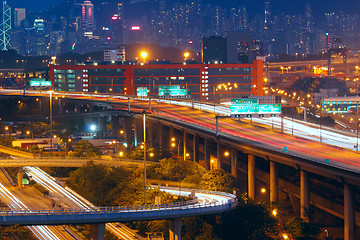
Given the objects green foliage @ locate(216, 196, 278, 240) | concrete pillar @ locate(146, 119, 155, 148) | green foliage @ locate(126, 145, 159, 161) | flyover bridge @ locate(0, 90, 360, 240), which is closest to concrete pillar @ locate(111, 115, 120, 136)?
Answer: concrete pillar @ locate(146, 119, 155, 148)

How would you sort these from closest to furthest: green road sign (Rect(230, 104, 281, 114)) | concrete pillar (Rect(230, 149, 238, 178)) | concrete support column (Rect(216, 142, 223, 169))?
concrete pillar (Rect(230, 149, 238, 178))
concrete support column (Rect(216, 142, 223, 169))
green road sign (Rect(230, 104, 281, 114))

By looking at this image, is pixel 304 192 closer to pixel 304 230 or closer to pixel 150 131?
pixel 304 230

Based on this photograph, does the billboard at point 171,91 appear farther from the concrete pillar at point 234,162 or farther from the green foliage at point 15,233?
the green foliage at point 15,233

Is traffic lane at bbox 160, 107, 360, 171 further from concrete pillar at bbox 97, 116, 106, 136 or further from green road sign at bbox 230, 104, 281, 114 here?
concrete pillar at bbox 97, 116, 106, 136

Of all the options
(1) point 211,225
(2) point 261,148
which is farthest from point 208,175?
(1) point 211,225

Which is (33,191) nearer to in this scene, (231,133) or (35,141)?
(231,133)

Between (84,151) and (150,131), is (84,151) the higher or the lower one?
the lower one

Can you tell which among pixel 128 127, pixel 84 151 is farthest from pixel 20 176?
pixel 128 127
